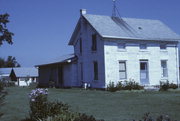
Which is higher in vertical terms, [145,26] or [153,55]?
[145,26]

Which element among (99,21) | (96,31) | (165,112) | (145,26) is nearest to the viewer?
(165,112)

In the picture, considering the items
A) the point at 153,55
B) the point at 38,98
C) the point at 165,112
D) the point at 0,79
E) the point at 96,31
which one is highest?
the point at 96,31

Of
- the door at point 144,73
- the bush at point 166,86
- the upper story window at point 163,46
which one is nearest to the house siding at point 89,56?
the door at point 144,73

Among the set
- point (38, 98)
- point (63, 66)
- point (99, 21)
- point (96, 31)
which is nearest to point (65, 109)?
point (38, 98)

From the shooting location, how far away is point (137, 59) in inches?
1174

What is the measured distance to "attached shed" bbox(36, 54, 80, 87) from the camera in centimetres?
3244

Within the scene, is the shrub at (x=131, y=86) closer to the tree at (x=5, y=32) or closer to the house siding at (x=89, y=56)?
the house siding at (x=89, y=56)

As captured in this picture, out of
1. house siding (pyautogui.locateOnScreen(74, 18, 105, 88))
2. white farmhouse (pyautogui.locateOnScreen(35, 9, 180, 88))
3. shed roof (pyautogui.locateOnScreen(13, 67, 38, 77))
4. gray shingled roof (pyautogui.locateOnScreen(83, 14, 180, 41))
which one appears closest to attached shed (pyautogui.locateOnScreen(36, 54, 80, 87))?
white farmhouse (pyautogui.locateOnScreen(35, 9, 180, 88))

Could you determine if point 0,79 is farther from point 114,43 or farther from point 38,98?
point 114,43

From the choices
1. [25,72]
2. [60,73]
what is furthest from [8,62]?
[60,73]

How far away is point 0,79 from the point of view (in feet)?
21.6

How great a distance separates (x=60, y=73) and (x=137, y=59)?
10.3 metres

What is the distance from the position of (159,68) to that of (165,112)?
61.9ft

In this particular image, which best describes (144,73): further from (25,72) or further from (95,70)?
(25,72)
